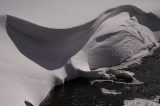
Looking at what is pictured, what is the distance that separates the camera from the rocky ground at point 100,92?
20.7ft

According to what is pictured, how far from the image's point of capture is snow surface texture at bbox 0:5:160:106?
6.28 meters

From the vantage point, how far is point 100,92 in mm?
6652

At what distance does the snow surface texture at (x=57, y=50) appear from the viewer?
20.6ft

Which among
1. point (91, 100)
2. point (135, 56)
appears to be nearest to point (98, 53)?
point (135, 56)

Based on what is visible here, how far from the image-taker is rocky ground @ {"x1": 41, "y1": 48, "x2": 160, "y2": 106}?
631cm

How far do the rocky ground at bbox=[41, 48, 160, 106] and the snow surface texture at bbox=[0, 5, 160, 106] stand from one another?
167 mm

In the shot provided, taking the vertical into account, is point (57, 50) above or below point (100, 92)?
above

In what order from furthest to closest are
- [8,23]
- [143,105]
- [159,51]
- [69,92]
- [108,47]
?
[159,51] → [108,47] → [8,23] → [69,92] → [143,105]

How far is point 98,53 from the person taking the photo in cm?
753

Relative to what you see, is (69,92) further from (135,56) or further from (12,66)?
(135,56)

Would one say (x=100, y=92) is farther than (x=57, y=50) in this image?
No

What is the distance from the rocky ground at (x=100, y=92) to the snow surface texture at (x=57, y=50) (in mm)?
167

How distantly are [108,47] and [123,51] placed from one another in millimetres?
345

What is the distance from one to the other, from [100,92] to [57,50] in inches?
49.1
